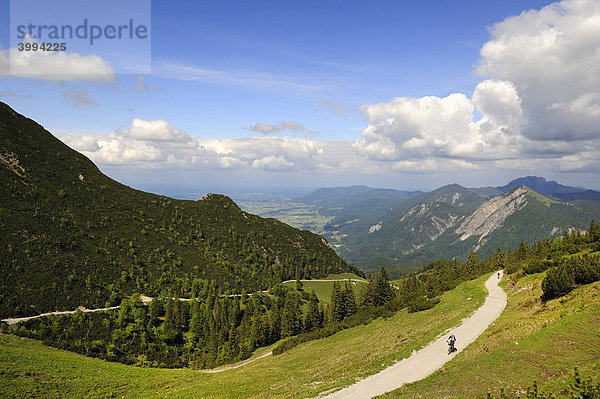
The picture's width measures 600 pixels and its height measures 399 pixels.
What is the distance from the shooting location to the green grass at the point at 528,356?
21312 millimetres

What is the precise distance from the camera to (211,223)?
630ft

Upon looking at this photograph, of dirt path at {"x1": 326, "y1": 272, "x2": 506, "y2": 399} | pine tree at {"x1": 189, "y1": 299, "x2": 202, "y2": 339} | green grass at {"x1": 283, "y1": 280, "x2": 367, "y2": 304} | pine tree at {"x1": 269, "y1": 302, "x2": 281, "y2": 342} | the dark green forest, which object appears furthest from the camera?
green grass at {"x1": 283, "y1": 280, "x2": 367, "y2": 304}

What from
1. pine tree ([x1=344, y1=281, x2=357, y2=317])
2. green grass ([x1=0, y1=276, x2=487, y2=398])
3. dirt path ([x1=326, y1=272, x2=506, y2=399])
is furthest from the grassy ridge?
dirt path ([x1=326, y1=272, x2=506, y2=399])

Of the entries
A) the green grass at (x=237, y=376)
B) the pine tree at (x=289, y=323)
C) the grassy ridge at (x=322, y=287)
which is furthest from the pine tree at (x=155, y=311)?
the grassy ridge at (x=322, y=287)

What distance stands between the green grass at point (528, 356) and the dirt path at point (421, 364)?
5.54 ft

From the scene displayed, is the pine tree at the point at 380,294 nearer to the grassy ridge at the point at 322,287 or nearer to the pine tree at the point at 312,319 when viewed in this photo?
the pine tree at the point at 312,319

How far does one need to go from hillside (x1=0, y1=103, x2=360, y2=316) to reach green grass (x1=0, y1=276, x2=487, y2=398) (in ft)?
150

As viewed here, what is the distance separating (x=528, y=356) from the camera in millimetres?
24500

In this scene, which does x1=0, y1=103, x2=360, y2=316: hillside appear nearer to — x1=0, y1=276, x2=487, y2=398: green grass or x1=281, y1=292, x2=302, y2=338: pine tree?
x1=0, y1=276, x2=487, y2=398: green grass

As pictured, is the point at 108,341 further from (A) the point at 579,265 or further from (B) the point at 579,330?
(A) the point at 579,265

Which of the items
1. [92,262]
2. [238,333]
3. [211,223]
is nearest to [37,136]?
[92,262]

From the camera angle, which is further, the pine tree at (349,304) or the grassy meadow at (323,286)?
the grassy meadow at (323,286)

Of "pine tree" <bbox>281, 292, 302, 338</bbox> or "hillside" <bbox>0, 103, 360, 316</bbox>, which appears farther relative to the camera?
"hillside" <bbox>0, 103, 360, 316</bbox>

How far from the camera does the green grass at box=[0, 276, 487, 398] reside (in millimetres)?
34625
